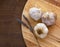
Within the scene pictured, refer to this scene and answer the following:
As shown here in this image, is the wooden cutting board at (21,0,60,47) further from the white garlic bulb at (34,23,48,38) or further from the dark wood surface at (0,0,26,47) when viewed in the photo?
the dark wood surface at (0,0,26,47)

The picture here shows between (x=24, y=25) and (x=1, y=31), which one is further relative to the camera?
(x=1, y=31)

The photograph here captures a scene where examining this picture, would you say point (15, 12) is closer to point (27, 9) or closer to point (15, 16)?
point (15, 16)

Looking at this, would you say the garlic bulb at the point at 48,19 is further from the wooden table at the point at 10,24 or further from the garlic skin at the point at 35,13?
the wooden table at the point at 10,24

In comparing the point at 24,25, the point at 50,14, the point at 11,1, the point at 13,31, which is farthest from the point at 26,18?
the point at 11,1

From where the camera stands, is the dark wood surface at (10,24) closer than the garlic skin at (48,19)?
No

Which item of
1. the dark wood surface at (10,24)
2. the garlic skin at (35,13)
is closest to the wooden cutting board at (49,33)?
the garlic skin at (35,13)

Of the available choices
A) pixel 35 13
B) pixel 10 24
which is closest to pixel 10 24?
pixel 10 24

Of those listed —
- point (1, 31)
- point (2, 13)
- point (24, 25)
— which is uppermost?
point (24, 25)
